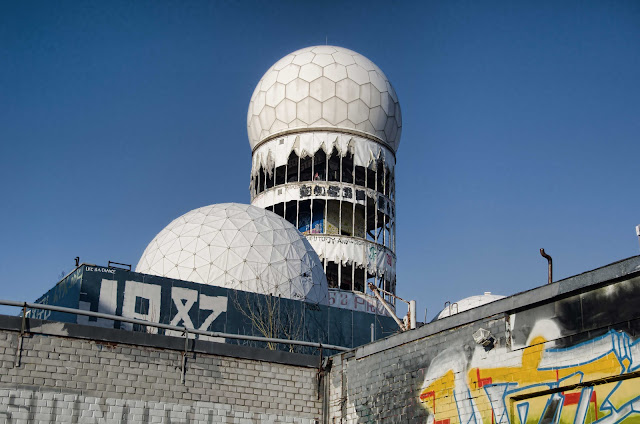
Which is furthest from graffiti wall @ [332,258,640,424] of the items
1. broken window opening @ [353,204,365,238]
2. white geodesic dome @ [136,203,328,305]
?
broken window opening @ [353,204,365,238]

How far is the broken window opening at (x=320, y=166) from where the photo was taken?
45491 mm

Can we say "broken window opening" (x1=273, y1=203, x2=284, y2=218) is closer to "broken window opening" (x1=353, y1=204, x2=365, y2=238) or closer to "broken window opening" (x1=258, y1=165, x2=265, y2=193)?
"broken window opening" (x1=258, y1=165, x2=265, y2=193)

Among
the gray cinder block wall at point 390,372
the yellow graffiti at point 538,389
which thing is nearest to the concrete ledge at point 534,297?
the gray cinder block wall at point 390,372

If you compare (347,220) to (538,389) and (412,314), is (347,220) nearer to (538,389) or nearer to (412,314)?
(412,314)

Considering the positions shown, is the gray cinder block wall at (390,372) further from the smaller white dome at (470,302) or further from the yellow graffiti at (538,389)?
the smaller white dome at (470,302)

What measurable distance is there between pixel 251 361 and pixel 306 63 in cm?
3072

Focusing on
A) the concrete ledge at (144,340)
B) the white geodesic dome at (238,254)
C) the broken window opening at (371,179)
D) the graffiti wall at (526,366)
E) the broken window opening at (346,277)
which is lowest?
the graffiti wall at (526,366)

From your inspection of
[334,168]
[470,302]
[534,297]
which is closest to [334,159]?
[334,168]

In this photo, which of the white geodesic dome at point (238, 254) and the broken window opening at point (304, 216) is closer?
the white geodesic dome at point (238, 254)

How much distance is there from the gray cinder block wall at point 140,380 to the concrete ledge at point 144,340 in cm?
2

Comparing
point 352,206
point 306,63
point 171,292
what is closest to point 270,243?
point 171,292

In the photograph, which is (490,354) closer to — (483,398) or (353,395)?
(483,398)

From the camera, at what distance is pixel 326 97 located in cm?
4525

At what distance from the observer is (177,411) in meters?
17.2
